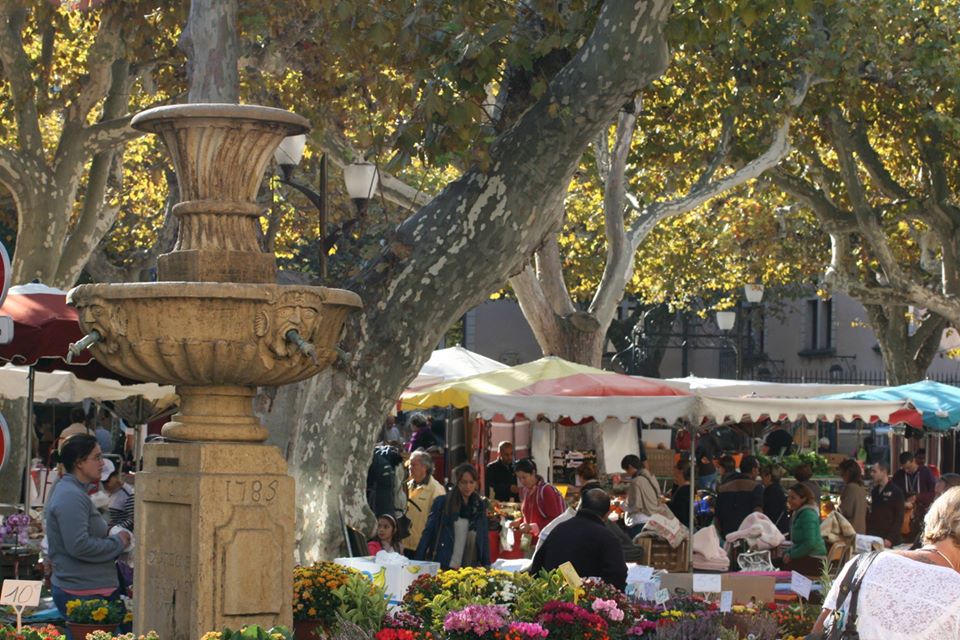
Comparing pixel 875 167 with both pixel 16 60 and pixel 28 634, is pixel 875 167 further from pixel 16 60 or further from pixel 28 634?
pixel 28 634

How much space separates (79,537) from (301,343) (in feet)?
9.62

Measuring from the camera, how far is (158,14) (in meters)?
16.5

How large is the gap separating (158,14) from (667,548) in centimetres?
777

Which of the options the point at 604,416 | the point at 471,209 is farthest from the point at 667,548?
the point at 471,209

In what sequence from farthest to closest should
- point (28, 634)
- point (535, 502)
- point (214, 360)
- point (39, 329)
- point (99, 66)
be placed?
point (99, 66), point (535, 502), point (39, 329), point (214, 360), point (28, 634)

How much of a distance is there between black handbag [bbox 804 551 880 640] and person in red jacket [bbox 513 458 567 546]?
935cm

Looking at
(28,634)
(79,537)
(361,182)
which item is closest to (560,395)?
(361,182)

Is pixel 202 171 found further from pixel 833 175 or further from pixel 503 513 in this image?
pixel 833 175

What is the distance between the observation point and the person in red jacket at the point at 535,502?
1527 cm

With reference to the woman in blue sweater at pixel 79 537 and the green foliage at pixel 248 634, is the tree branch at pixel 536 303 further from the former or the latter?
the green foliage at pixel 248 634

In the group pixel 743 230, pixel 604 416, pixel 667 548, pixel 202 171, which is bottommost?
pixel 667 548

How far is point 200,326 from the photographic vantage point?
285 inches

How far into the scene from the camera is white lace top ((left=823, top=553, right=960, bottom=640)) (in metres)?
5.31

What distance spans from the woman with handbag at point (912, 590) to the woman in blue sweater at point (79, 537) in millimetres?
5264
